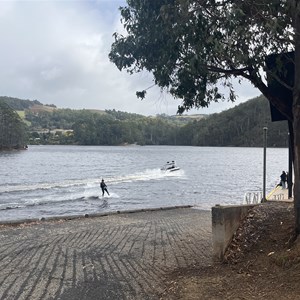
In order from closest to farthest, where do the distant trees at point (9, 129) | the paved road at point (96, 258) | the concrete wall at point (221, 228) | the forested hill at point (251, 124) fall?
1. the paved road at point (96, 258)
2. the concrete wall at point (221, 228)
3. the distant trees at point (9, 129)
4. the forested hill at point (251, 124)

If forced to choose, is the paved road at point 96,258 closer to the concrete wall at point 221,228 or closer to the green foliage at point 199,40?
the concrete wall at point 221,228

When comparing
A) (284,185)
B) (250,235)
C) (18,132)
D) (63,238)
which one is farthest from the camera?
(18,132)

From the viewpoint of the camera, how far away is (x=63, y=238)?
1241cm

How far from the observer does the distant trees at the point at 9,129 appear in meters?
128

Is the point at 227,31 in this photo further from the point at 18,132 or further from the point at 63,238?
the point at 18,132

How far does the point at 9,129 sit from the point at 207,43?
13393 cm

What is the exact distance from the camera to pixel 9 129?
437 ft

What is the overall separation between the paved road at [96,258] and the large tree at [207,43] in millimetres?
3318

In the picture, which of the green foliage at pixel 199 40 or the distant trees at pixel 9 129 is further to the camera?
the distant trees at pixel 9 129

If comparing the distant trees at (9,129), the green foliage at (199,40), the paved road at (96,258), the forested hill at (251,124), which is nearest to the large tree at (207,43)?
the green foliage at (199,40)

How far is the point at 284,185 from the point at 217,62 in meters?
23.0

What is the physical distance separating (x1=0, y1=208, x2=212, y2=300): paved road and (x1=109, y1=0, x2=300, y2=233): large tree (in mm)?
3318

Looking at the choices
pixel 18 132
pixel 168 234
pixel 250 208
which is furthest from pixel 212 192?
pixel 18 132

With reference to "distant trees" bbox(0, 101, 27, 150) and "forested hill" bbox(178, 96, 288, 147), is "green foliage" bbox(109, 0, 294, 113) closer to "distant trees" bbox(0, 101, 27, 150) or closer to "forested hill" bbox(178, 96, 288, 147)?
"distant trees" bbox(0, 101, 27, 150)
